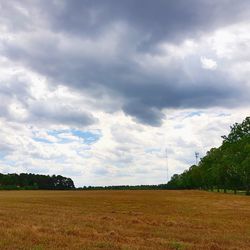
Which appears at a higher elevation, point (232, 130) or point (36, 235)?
point (232, 130)

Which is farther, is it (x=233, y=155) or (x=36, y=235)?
(x=233, y=155)

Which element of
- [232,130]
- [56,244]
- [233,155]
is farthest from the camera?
[232,130]

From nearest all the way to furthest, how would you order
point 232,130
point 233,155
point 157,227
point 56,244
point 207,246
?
point 56,244 → point 207,246 → point 157,227 → point 233,155 → point 232,130

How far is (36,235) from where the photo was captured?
19.8m

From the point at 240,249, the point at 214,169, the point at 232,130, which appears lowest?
the point at 240,249

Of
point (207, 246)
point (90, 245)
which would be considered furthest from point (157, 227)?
point (90, 245)

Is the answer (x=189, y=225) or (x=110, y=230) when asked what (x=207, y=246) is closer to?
(x=110, y=230)

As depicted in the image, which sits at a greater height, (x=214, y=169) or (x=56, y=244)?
(x=214, y=169)

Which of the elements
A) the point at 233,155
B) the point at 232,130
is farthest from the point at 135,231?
the point at 232,130

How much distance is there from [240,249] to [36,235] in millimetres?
8867

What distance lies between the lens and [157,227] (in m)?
26.1

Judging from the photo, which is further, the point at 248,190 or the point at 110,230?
the point at 248,190

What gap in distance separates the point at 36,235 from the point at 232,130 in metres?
103

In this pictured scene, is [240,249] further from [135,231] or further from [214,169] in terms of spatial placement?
[214,169]
